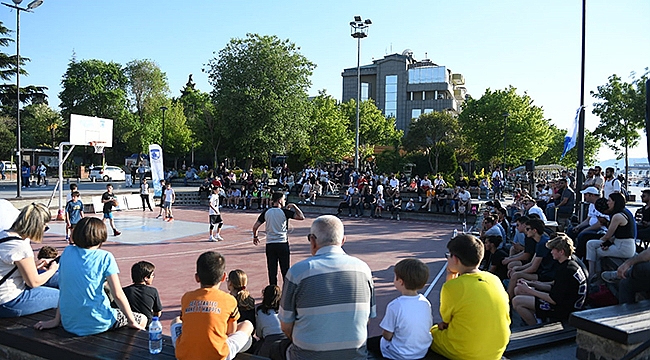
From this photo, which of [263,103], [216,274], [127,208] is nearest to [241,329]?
[216,274]

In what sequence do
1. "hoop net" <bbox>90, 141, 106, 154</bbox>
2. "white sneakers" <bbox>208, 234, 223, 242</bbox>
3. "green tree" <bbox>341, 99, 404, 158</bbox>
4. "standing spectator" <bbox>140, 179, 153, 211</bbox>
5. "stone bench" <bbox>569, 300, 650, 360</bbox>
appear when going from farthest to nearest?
"green tree" <bbox>341, 99, 404, 158</bbox>, "standing spectator" <bbox>140, 179, 153, 211</bbox>, "hoop net" <bbox>90, 141, 106, 154</bbox>, "white sneakers" <bbox>208, 234, 223, 242</bbox>, "stone bench" <bbox>569, 300, 650, 360</bbox>

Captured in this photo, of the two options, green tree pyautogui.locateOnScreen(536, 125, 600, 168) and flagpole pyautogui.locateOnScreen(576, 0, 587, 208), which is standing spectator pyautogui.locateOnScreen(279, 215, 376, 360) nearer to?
flagpole pyautogui.locateOnScreen(576, 0, 587, 208)

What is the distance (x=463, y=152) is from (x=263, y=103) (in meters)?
22.9

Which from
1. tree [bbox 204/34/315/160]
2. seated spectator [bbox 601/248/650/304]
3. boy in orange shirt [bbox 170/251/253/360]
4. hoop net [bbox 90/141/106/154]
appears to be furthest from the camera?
tree [bbox 204/34/315/160]

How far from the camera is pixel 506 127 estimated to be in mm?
41750

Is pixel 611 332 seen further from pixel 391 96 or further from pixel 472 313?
pixel 391 96

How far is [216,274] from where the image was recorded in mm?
3369

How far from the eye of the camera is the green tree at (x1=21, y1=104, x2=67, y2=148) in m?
56.8

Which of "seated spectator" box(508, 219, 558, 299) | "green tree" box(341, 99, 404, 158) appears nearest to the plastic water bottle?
"seated spectator" box(508, 219, 558, 299)

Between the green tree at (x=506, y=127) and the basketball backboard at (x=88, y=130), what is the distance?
107ft

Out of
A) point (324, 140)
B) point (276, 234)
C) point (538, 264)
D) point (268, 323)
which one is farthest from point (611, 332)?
point (324, 140)

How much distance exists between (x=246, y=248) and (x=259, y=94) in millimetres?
23510

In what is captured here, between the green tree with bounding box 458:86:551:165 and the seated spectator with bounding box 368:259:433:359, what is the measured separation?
4188 cm

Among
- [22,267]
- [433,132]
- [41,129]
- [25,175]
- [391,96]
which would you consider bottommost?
[22,267]
